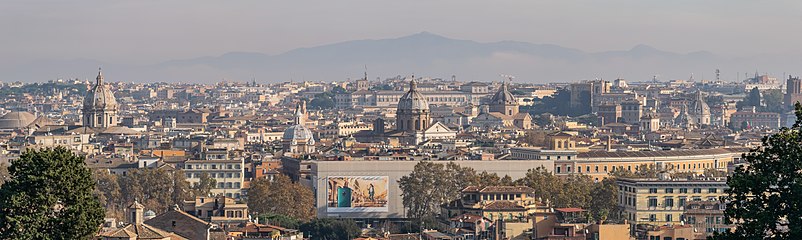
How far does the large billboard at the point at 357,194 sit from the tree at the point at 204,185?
4.29 m

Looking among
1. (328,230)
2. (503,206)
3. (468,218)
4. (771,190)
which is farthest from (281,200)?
(771,190)

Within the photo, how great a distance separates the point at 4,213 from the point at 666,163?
57542 mm

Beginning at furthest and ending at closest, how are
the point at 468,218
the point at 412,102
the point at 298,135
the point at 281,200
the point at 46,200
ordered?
the point at 412,102, the point at 298,135, the point at 281,200, the point at 468,218, the point at 46,200

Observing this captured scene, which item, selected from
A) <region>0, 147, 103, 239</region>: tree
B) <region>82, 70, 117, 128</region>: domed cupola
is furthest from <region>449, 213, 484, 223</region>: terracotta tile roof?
<region>82, 70, 117, 128</region>: domed cupola

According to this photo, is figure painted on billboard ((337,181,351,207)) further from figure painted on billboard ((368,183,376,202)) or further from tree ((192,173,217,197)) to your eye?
tree ((192,173,217,197))

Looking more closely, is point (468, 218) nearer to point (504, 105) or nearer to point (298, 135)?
point (298, 135)

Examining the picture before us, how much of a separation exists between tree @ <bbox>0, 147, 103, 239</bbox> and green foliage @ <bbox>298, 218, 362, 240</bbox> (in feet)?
98.6

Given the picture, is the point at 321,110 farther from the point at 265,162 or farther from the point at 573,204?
the point at 573,204

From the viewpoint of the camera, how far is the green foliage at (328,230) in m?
56.7

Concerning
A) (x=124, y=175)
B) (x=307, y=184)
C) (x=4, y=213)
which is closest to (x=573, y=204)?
(x=307, y=184)

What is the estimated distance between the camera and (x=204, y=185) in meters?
72.3

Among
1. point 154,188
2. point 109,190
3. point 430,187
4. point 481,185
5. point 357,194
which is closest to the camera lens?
point 481,185

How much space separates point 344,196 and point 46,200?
42.4 metres

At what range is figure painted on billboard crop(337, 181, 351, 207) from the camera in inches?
2648
